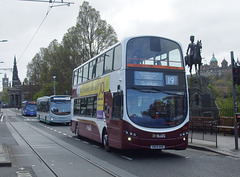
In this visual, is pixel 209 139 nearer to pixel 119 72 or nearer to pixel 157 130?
pixel 157 130

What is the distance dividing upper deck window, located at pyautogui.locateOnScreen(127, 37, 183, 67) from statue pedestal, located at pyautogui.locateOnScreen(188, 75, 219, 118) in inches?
315

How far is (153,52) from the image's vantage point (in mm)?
11547

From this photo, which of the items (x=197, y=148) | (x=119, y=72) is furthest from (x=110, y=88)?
(x=197, y=148)

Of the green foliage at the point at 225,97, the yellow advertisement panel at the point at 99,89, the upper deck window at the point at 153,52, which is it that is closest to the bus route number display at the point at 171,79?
the upper deck window at the point at 153,52

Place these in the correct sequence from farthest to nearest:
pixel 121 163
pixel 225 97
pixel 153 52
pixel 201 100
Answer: pixel 225 97, pixel 201 100, pixel 153 52, pixel 121 163

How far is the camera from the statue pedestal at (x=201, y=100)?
64.4ft

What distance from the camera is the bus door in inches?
439

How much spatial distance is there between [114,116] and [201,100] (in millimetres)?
10139

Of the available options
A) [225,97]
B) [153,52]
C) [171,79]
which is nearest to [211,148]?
[171,79]

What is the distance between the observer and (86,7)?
48844 mm

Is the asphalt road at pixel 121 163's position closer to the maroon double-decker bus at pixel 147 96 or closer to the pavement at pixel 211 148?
the pavement at pixel 211 148

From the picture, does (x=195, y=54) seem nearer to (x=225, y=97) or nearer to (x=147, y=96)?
(x=147, y=96)

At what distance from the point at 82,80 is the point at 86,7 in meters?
33.2

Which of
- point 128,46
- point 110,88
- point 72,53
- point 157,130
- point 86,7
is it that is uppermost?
point 86,7
